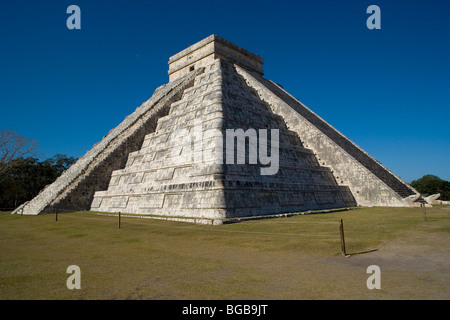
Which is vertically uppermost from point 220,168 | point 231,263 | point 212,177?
point 220,168

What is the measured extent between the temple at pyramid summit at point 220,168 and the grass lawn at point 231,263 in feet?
9.84

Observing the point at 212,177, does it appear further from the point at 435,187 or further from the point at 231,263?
the point at 435,187

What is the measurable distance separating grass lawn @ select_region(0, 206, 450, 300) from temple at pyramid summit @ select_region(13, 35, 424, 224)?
9.84ft

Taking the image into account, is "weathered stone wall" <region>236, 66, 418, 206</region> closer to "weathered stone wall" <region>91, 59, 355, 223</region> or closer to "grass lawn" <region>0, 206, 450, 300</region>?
"weathered stone wall" <region>91, 59, 355, 223</region>

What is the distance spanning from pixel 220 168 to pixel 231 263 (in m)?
5.85

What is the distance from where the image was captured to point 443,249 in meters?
5.14

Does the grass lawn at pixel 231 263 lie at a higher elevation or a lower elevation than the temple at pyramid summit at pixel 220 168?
lower

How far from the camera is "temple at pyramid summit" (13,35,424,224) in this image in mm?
10773

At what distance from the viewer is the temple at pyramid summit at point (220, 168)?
10773 mm

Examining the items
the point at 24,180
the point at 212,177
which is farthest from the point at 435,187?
→ the point at 24,180

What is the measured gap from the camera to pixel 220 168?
1040cm

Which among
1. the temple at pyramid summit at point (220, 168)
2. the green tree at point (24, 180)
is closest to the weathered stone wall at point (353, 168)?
the temple at pyramid summit at point (220, 168)

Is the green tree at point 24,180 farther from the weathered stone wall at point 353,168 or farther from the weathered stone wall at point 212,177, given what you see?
the weathered stone wall at point 353,168
